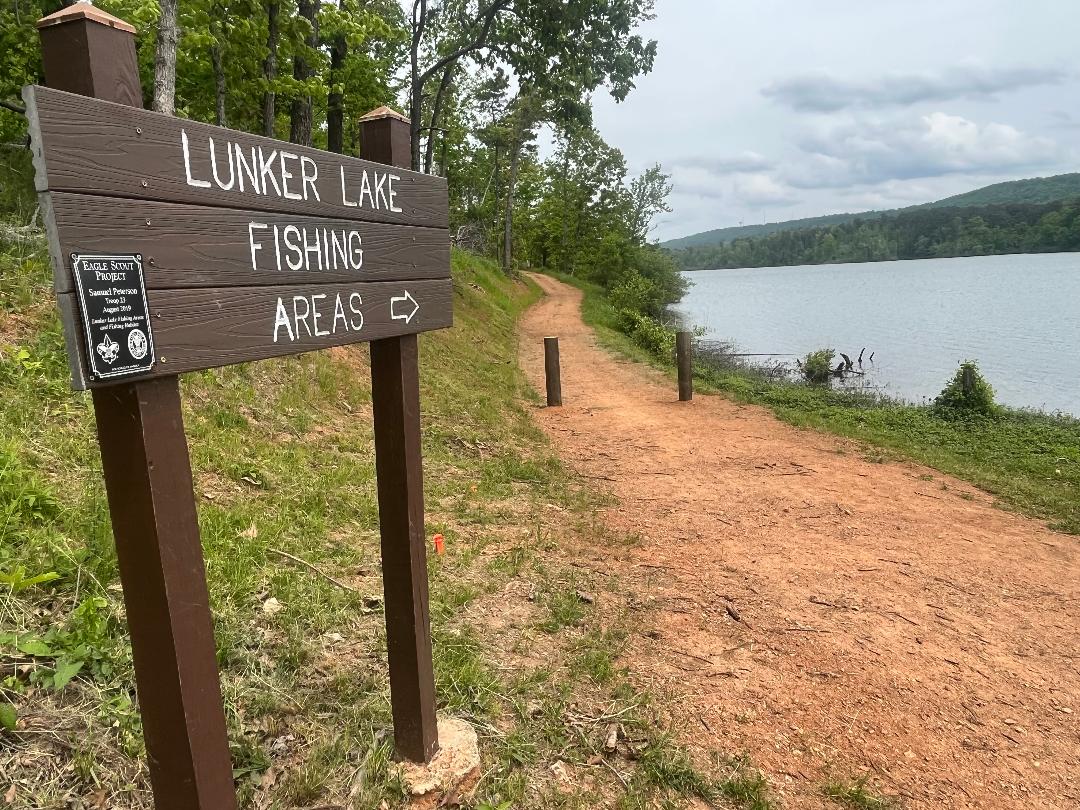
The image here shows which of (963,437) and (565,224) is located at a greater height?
(565,224)

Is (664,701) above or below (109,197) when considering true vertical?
below

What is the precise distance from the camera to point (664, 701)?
314 cm

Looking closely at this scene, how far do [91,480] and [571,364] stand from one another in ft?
40.2

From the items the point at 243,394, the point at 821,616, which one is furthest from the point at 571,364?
the point at 821,616

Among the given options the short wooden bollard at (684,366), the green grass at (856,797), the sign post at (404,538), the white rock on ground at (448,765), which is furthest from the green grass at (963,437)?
the sign post at (404,538)

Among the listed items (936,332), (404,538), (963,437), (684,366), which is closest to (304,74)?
(684,366)

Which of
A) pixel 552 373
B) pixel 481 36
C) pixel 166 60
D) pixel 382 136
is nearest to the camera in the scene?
pixel 382 136

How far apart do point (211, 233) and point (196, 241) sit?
0.05m

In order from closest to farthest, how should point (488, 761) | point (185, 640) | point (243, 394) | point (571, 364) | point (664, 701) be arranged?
point (185, 640)
point (488, 761)
point (664, 701)
point (243, 394)
point (571, 364)

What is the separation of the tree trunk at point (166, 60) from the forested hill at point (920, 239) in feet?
347

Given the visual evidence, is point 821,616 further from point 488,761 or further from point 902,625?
point 488,761

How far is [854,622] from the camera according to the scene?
13.4 feet

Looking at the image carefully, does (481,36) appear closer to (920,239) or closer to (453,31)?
(453,31)

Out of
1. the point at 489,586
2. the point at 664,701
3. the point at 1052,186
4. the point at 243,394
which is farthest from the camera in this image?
the point at 1052,186
